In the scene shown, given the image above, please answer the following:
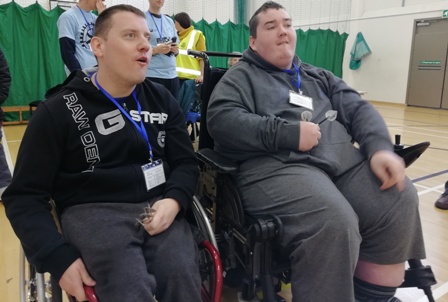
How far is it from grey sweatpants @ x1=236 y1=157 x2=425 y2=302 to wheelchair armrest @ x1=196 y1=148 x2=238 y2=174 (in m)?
0.08

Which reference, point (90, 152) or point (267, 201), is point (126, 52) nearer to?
point (90, 152)

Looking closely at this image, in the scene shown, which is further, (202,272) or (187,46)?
(187,46)

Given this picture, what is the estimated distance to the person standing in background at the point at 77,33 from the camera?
228cm

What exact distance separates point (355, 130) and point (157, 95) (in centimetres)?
80

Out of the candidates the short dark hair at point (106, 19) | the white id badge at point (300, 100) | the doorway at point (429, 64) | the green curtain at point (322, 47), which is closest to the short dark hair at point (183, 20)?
the white id badge at point (300, 100)

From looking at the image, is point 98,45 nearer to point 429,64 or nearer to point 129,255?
point 129,255

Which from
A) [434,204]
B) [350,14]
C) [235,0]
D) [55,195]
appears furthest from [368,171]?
[350,14]

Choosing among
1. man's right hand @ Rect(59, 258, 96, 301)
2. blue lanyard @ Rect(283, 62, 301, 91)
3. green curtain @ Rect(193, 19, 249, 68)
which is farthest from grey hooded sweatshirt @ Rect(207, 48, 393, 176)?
green curtain @ Rect(193, 19, 249, 68)

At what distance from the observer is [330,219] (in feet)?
3.42

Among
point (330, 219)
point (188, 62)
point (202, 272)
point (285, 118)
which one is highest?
point (188, 62)

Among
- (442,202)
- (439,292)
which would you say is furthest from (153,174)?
(442,202)

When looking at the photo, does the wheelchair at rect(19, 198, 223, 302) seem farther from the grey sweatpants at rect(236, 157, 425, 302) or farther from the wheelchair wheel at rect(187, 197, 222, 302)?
the grey sweatpants at rect(236, 157, 425, 302)

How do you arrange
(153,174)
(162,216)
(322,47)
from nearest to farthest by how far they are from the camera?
(162,216)
(153,174)
(322,47)

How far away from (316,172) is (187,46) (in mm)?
2782
